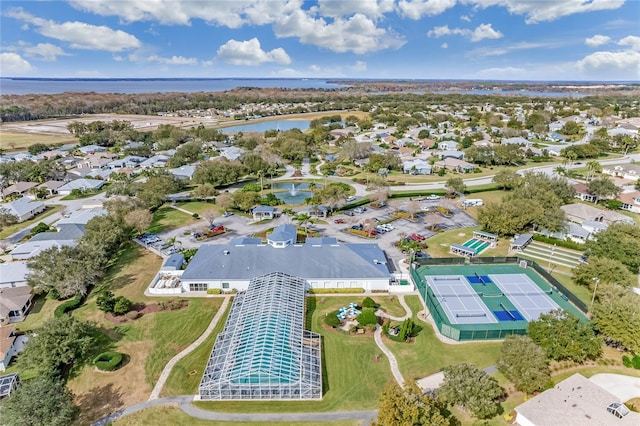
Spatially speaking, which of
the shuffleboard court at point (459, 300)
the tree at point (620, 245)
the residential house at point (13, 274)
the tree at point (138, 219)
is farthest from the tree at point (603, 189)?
the residential house at point (13, 274)

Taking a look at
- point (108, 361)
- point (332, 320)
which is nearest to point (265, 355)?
point (332, 320)

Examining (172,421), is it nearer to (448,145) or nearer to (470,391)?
(470,391)

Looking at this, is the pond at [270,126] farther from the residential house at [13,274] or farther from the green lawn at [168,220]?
the residential house at [13,274]

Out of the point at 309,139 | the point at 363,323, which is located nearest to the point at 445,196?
the point at 363,323

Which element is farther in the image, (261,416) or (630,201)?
(630,201)

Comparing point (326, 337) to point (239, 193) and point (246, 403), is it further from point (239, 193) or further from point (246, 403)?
point (239, 193)

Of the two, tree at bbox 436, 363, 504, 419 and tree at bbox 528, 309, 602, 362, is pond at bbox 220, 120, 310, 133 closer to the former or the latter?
tree at bbox 528, 309, 602, 362

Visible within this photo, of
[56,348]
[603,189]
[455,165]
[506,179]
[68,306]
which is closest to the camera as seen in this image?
[56,348]
